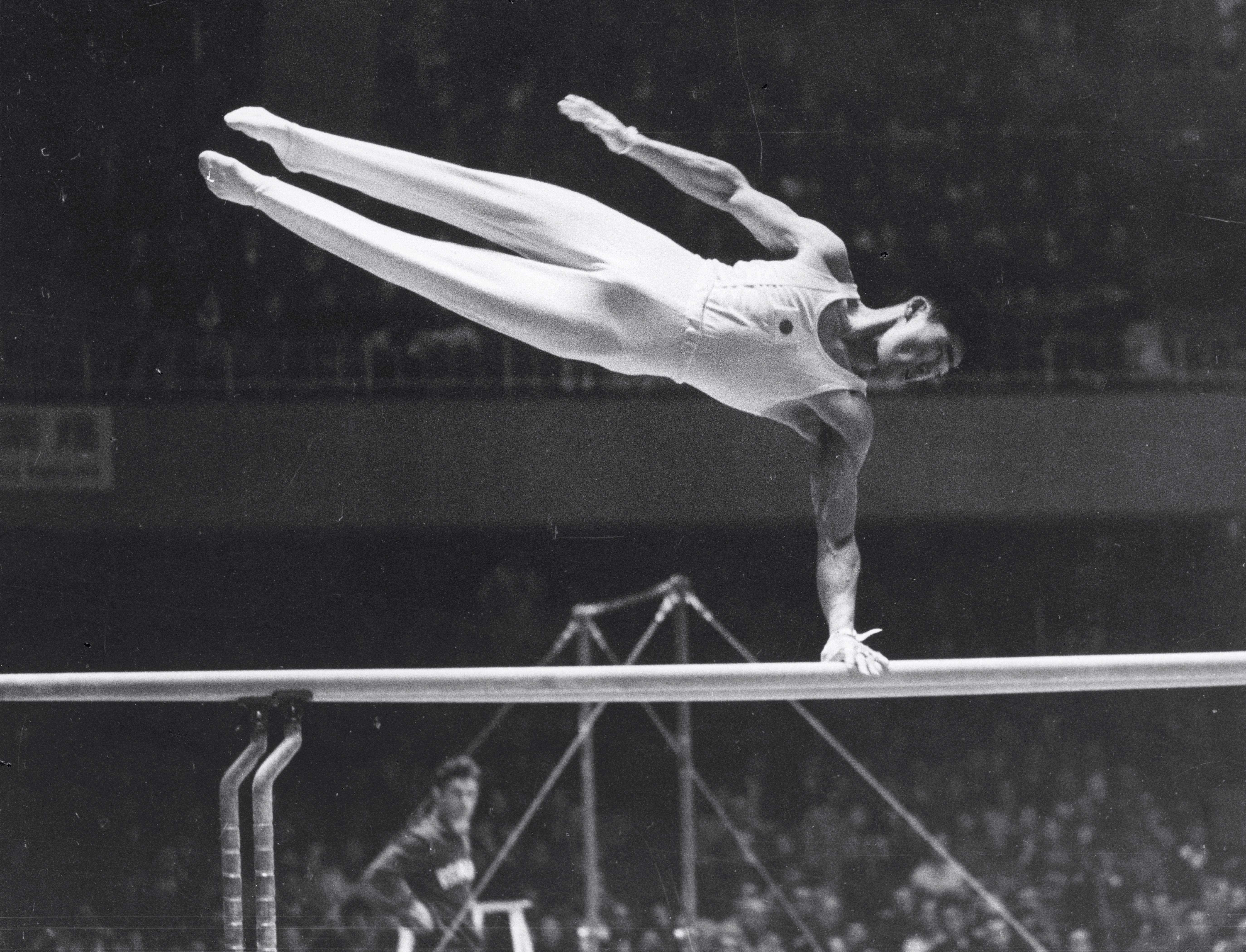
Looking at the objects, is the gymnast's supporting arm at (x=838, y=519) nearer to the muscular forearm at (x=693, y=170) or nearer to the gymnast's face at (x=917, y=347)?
the gymnast's face at (x=917, y=347)

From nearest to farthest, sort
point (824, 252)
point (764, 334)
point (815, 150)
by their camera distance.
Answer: point (764, 334) → point (824, 252) → point (815, 150)

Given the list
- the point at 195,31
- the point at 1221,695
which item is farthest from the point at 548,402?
the point at 1221,695

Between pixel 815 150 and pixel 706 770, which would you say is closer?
pixel 815 150

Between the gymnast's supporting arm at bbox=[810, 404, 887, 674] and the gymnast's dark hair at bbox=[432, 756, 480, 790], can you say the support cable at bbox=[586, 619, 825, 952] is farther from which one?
the gymnast's supporting arm at bbox=[810, 404, 887, 674]

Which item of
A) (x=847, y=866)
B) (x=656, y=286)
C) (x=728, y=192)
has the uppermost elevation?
(x=728, y=192)

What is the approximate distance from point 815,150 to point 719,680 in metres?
1.83

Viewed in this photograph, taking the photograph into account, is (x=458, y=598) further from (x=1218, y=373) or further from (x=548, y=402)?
(x=1218, y=373)

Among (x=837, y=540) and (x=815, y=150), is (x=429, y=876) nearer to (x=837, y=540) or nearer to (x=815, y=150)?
(x=837, y=540)

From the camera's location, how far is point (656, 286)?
3119 millimetres

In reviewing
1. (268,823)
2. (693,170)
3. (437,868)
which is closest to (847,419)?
(693,170)

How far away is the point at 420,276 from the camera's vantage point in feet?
10.2

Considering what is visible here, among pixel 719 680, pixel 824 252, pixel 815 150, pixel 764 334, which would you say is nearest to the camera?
pixel 719 680

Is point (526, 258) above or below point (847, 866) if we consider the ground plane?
above

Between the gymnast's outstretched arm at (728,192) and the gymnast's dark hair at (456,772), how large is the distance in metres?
2.00
